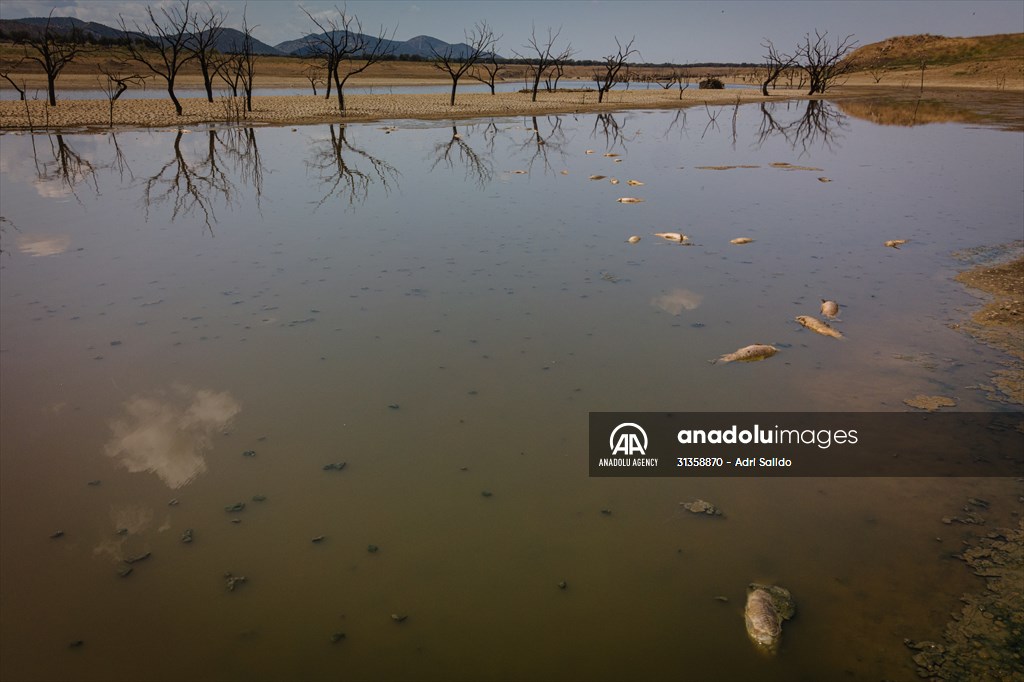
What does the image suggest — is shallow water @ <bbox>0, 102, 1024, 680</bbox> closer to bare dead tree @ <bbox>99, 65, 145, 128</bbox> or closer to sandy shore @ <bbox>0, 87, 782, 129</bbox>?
sandy shore @ <bbox>0, 87, 782, 129</bbox>

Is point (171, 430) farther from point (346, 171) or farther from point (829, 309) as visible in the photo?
point (346, 171)

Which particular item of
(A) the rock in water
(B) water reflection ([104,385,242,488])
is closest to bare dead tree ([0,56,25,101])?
(B) water reflection ([104,385,242,488])

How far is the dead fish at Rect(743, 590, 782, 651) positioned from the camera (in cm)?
293

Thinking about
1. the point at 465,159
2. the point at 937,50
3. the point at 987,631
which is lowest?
the point at 987,631

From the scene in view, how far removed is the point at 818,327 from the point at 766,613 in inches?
160

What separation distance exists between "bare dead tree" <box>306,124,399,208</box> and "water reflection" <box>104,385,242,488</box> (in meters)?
7.71

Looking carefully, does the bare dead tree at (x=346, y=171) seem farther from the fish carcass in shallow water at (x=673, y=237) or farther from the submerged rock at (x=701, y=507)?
the submerged rock at (x=701, y=507)

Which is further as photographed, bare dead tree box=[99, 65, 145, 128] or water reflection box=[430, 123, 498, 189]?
bare dead tree box=[99, 65, 145, 128]

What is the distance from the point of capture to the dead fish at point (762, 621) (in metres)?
2.93

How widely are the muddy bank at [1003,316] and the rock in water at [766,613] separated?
324 centimetres

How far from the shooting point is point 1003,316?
→ 648 centimetres

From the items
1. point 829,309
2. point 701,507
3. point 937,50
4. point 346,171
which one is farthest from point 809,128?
point 937,50

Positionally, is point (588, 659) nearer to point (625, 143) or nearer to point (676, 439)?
point (676, 439)

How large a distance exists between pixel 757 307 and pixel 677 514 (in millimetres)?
3854
